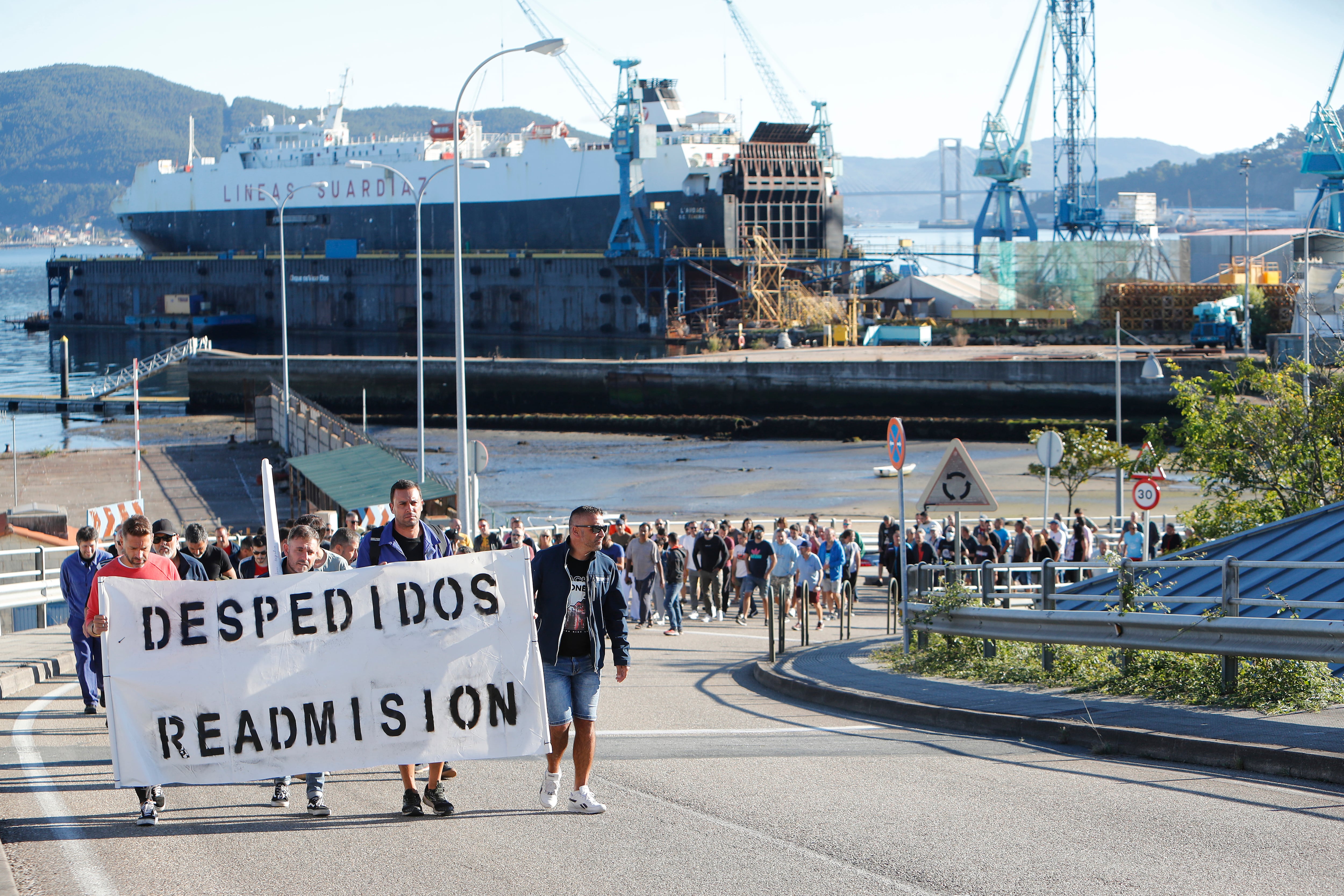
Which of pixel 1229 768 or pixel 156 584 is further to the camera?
pixel 1229 768

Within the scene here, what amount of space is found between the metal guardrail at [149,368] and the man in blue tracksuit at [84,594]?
59.0 meters

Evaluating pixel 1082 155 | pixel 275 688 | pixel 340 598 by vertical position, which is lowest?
pixel 275 688

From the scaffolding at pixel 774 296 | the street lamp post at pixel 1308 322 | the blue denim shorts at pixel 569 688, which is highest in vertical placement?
the scaffolding at pixel 774 296

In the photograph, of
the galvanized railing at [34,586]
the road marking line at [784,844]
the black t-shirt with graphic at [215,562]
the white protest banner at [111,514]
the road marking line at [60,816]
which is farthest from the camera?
the white protest banner at [111,514]

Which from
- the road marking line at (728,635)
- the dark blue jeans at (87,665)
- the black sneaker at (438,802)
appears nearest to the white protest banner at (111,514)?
the road marking line at (728,635)

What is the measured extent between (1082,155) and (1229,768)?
88.4 meters

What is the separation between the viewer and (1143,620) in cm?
895

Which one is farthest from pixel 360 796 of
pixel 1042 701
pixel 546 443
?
pixel 546 443

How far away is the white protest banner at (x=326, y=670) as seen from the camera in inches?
255

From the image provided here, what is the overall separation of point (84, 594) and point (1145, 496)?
14.7m

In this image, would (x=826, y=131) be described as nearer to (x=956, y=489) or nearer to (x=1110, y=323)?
(x=1110, y=323)

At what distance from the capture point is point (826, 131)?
89.6 meters

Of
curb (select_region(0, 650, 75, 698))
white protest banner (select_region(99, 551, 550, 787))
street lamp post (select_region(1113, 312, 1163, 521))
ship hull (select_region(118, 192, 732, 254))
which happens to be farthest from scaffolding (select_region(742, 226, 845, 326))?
white protest banner (select_region(99, 551, 550, 787))

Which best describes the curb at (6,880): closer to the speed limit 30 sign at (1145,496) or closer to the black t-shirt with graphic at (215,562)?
the black t-shirt with graphic at (215,562)
